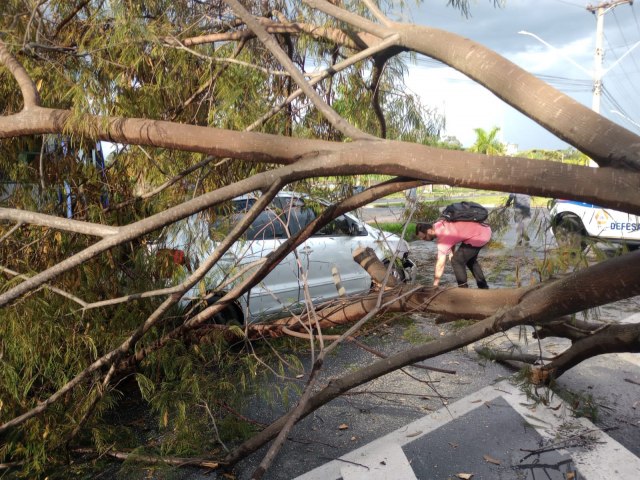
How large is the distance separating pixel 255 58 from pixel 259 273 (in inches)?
85.2

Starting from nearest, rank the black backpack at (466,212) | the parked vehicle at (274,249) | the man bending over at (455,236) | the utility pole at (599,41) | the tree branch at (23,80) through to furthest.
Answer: the tree branch at (23,80) → the parked vehicle at (274,249) → the black backpack at (466,212) → the man bending over at (455,236) → the utility pole at (599,41)

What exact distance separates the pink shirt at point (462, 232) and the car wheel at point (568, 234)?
9.69 ft

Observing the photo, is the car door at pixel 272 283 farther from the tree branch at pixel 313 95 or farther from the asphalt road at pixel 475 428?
the tree branch at pixel 313 95

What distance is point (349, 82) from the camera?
4711 mm

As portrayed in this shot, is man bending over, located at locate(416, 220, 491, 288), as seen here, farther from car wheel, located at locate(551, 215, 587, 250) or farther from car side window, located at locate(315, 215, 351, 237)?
car wheel, located at locate(551, 215, 587, 250)

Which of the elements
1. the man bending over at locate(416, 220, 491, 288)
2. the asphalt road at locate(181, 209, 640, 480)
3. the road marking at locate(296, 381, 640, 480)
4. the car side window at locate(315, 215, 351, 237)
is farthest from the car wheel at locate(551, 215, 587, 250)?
the car side window at locate(315, 215, 351, 237)

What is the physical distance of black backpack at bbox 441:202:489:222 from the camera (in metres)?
6.13

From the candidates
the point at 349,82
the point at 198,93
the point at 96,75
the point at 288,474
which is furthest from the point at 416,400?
the point at 96,75

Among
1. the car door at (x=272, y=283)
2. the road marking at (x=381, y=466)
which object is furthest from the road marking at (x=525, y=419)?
the car door at (x=272, y=283)

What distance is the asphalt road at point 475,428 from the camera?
11.5 feet

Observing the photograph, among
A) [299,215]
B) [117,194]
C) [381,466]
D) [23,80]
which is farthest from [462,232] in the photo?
[23,80]

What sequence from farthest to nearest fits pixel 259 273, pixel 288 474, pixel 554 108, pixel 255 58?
pixel 255 58, pixel 288 474, pixel 259 273, pixel 554 108

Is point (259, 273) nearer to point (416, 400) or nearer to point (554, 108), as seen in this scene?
point (554, 108)

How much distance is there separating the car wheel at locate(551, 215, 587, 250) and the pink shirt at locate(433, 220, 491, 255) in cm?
295
